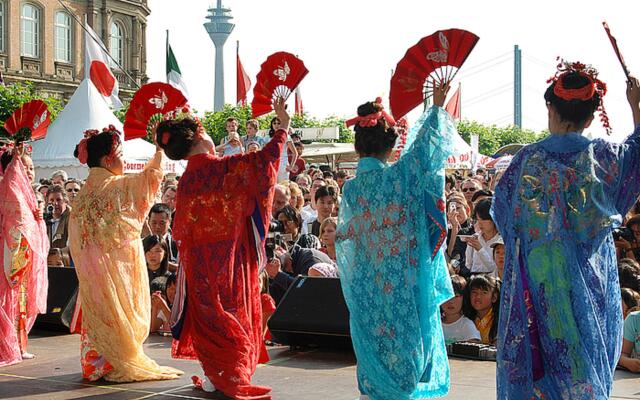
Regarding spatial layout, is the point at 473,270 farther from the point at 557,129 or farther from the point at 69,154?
the point at 69,154

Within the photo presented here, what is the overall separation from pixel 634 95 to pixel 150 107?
3.20m

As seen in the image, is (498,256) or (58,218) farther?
(58,218)

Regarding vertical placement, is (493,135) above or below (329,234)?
above

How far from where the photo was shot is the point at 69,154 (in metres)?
18.8

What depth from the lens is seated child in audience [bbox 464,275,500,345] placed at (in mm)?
7016

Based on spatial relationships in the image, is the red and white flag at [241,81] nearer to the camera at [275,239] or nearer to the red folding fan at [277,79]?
the camera at [275,239]

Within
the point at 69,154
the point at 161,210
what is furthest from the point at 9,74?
the point at 161,210

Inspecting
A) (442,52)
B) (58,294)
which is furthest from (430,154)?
(58,294)

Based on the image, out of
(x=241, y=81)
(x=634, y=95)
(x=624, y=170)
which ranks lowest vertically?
(x=624, y=170)

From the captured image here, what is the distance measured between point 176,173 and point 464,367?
430 inches

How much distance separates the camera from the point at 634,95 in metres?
4.51

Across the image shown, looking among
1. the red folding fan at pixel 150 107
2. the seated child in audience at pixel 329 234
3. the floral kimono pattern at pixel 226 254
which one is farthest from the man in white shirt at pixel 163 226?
the floral kimono pattern at pixel 226 254

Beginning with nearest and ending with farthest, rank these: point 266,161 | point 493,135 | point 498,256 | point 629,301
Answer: point 266,161 < point 629,301 < point 498,256 < point 493,135

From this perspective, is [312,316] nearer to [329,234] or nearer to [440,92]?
[329,234]
